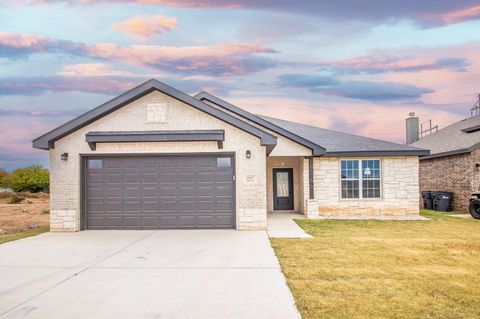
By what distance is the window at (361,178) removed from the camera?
A: 56.0ft

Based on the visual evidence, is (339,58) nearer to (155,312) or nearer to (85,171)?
(85,171)

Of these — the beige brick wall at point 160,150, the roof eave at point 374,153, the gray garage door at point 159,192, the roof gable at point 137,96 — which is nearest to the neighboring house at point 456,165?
the roof eave at point 374,153

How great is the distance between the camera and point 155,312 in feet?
16.4

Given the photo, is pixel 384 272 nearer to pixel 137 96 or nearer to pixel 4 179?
pixel 137 96

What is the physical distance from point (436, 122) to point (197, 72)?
880 inches

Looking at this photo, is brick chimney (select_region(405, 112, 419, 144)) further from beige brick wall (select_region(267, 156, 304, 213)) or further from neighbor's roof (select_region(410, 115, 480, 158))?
beige brick wall (select_region(267, 156, 304, 213))

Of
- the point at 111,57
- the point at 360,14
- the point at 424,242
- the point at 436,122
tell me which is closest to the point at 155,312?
the point at 424,242

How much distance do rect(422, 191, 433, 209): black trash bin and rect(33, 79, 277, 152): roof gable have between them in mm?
14269

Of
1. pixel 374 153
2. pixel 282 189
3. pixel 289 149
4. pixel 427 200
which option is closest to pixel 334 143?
pixel 374 153

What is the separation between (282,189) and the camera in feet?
64.1

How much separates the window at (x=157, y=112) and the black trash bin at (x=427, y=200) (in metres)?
17.0

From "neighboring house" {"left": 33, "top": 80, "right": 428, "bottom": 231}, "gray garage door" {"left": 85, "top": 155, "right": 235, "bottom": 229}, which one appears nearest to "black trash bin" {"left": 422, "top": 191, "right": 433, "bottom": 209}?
"neighboring house" {"left": 33, "top": 80, "right": 428, "bottom": 231}

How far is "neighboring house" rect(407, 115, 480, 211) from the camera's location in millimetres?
19234

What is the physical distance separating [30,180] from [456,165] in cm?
4447
